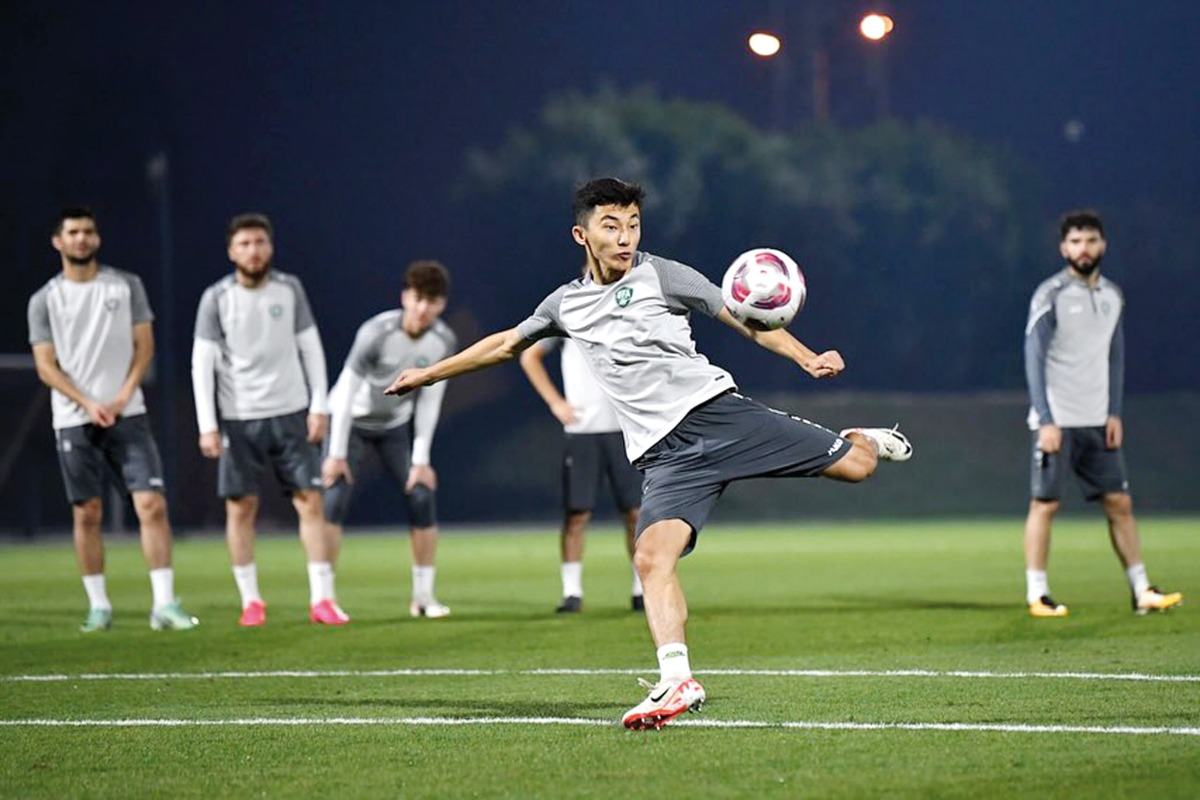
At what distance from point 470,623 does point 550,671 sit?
291 centimetres

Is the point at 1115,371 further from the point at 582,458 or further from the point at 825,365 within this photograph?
the point at 825,365

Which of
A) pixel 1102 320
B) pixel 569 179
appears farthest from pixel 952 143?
pixel 1102 320

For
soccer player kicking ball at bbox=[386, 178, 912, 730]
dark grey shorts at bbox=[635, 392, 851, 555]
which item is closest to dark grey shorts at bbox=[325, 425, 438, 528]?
soccer player kicking ball at bbox=[386, 178, 912, 730]

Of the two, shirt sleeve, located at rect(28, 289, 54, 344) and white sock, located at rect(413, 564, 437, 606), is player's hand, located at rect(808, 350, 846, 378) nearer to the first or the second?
white sock, located at rect(413, 564, 437, 606)

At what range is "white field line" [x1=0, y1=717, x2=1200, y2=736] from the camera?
21.5ft

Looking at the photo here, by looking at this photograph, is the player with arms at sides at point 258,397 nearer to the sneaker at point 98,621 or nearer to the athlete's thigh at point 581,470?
the sneaker at point 98,621

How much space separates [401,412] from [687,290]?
5659 millimetres

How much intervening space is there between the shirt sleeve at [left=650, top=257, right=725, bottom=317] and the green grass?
5.00 feet

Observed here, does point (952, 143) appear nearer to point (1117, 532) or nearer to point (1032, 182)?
point (1032, 182)

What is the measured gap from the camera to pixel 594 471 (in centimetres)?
1301

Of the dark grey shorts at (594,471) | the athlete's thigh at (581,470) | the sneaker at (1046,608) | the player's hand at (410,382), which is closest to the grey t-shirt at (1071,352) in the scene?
the sneaker at (1046,608)

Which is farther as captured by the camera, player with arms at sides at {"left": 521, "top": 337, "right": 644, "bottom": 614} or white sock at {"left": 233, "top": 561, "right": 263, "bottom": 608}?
player with arms at sides at {"left": 521, "top": 337, "right": 644, "bottom": 614}

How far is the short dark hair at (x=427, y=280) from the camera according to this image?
1229cm

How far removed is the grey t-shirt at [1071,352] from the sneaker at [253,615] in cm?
477
